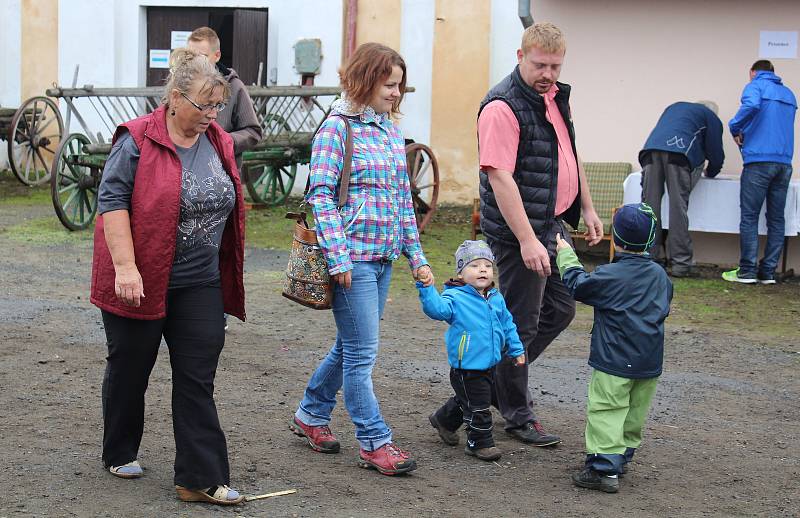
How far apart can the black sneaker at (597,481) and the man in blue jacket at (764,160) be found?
6290 millimetres

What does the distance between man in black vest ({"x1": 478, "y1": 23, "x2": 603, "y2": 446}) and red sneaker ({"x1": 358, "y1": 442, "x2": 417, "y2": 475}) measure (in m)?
0.72

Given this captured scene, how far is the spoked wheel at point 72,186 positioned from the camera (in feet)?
36.9

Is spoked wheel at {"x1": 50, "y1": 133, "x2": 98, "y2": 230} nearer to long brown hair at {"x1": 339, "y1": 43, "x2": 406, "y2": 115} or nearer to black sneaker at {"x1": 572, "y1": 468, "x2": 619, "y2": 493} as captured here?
long brown hair at {"x1": 339, "y1": 43, "x2": 406, "y2": 115}

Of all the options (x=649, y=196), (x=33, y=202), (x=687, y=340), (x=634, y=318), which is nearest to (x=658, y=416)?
(x=634, y=318)

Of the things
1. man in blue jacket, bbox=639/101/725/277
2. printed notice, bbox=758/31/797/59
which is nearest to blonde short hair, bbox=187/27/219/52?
man in blue jacket, bbox=639/101/725/277

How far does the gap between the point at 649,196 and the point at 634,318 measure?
634 cm

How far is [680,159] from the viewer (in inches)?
420

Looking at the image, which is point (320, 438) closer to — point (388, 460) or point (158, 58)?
point (388, 460)

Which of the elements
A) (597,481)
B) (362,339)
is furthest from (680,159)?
(362,339)

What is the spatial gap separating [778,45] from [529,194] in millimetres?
7035

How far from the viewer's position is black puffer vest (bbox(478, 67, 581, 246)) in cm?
509

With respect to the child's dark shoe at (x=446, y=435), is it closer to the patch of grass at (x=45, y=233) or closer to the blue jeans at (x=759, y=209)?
the blue jeans at (x=759, y=209)

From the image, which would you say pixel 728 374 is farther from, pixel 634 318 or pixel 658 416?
pixel 634 318

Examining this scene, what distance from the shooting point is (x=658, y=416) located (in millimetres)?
6039
